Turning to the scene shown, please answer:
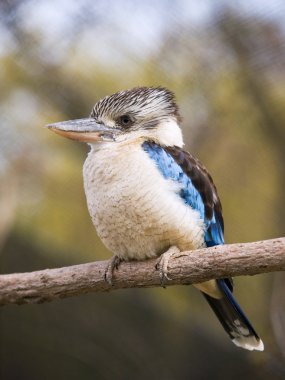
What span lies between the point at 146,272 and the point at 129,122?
750 millimetres

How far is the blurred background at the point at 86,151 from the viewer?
4250mm

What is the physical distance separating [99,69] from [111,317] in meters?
1.56

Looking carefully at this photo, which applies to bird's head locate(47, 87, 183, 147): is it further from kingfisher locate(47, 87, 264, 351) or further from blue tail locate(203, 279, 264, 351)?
blue tail locate(203, 279, 264, 351)

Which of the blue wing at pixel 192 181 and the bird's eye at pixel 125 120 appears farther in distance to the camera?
the bird's eye at pixel 125 120

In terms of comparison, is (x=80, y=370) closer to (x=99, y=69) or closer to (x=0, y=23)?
(x=99, y=69)

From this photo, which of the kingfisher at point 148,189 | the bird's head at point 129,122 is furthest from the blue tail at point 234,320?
the bird's head at point 129,122

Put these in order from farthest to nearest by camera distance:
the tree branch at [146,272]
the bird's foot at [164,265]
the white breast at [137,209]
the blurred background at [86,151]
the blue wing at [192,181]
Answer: the blurred background at [86,151]
the blue wing at [192,181]
the white breast at [137,209]
the bird's foot at [164,265]
the tree branch at [146,272]

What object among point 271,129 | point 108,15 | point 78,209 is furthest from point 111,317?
point 108,15

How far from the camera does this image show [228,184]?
4.79 metres

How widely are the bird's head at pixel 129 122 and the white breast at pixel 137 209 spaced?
19 cm

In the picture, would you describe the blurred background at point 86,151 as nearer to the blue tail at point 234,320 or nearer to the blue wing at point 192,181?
the blue tail at point 234,320

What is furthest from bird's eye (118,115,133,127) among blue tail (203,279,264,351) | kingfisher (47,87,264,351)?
blue tail (203,279,264,351)

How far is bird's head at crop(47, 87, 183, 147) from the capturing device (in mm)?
3463


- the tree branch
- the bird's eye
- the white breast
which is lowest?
the tree branch
